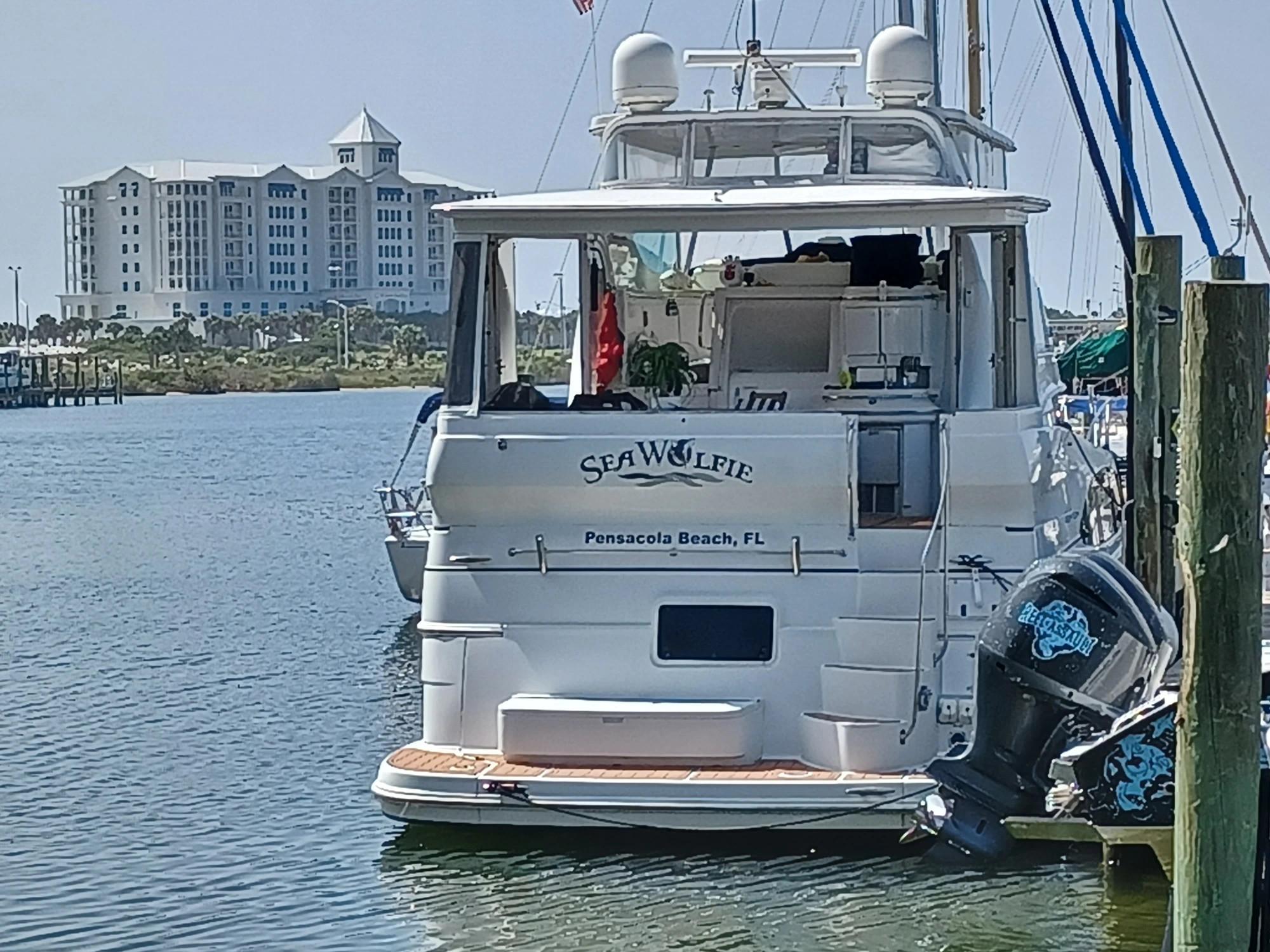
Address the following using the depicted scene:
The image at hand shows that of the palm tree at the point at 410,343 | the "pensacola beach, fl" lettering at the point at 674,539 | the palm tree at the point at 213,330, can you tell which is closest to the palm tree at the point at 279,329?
the palm tree at the point at 213,330

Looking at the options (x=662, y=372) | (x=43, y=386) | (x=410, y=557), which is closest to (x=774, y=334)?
(x=662, y=372)

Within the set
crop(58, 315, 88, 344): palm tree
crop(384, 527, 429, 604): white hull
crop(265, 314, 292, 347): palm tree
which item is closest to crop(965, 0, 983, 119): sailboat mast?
crop(384, 527, 429, 604): white hull

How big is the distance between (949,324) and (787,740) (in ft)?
8.79

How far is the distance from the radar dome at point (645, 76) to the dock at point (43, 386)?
11065 cm

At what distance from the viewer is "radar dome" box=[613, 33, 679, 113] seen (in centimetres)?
1464

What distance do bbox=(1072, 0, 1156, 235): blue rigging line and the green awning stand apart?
10145mm

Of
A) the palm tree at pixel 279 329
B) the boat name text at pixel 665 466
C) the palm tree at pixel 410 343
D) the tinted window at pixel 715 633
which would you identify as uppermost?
the palm tree at pixel 279 329

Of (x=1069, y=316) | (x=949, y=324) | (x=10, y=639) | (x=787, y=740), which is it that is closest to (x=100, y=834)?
(x=787, y=740)

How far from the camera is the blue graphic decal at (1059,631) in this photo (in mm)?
11070

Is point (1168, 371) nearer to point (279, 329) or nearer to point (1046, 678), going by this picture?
point (1046, 678)

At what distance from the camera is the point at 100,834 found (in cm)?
1448

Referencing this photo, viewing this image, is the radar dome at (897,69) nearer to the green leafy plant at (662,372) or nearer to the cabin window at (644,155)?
the cabin window at (644,155)

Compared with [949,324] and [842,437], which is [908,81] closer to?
[949,324]

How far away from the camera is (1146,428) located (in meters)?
15.5
